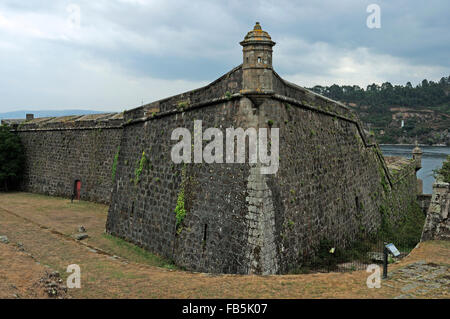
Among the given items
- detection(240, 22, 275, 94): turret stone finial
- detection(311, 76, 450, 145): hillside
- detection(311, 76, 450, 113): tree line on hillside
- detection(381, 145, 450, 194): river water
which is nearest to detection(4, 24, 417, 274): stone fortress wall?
detection(240, 22, 275, 94): turret stone finial

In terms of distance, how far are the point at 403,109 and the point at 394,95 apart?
13.1m

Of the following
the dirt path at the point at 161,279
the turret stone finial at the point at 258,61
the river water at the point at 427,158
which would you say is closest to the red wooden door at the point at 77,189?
the dirt path at the point at 161,279

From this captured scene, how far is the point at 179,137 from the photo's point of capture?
11953 mm

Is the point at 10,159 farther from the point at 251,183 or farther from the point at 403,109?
the point at 403,109

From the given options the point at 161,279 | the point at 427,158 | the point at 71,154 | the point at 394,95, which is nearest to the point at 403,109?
the point at 394,95

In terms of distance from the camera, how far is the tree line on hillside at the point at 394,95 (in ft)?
419

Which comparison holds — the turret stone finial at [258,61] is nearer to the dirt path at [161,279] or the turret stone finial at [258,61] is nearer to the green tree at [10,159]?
the dirt path at [161,279]

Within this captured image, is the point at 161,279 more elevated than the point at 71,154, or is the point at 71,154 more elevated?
the point at 71,154

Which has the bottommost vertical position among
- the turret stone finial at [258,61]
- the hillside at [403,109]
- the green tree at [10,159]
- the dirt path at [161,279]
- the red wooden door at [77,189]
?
the dirt path at [161,279]

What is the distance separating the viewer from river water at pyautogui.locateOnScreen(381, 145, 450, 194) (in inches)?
2364

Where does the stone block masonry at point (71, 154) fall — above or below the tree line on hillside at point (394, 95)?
below

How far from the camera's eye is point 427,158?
289 ft

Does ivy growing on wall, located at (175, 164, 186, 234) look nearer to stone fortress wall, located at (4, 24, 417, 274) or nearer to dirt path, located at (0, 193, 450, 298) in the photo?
stone fortress wall, located at (4, 24, 417, 274)
